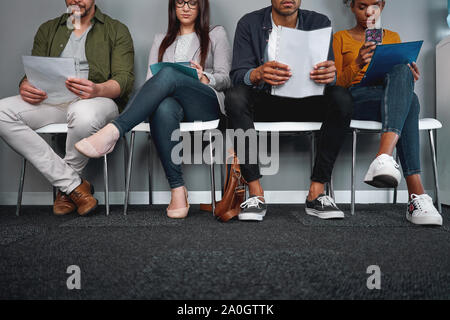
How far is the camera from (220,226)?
47.8 inches

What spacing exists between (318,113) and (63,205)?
4.04 ft

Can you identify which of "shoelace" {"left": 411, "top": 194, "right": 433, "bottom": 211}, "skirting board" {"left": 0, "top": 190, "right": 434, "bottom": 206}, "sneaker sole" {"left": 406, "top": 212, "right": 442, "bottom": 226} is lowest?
"skirting board" {"left": 0, "top": 190, "right": 434, "bottom": 206}

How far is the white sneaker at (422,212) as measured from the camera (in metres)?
1.17

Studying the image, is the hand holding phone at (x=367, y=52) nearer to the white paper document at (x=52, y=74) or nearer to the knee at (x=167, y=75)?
the knee at (x=167, y=75)

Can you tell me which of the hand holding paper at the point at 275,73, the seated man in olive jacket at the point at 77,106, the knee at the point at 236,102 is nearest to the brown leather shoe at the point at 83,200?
the seated man in olive jacket at the point at 77,106

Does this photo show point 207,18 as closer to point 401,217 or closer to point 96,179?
point 96,179

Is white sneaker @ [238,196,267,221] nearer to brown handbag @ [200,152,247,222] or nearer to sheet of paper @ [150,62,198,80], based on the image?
brown handbag @ [200,152,247,222]

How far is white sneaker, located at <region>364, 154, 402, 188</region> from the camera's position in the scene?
1.07 m

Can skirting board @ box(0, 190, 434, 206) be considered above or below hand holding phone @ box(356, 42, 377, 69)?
below

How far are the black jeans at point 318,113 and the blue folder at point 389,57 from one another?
0.14 meters

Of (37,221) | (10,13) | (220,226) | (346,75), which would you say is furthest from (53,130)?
(346,75)

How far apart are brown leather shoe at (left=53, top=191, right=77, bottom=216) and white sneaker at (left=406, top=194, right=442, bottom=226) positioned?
1.45m

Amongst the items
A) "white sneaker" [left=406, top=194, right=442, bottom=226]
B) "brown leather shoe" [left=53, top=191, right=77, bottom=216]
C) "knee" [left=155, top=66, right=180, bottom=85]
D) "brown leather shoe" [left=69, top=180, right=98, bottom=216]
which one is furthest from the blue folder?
"brown leather shoe" [left=53, top=191, right=77, bottom=216]

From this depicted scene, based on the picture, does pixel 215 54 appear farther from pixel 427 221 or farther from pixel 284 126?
pixel 427 221
